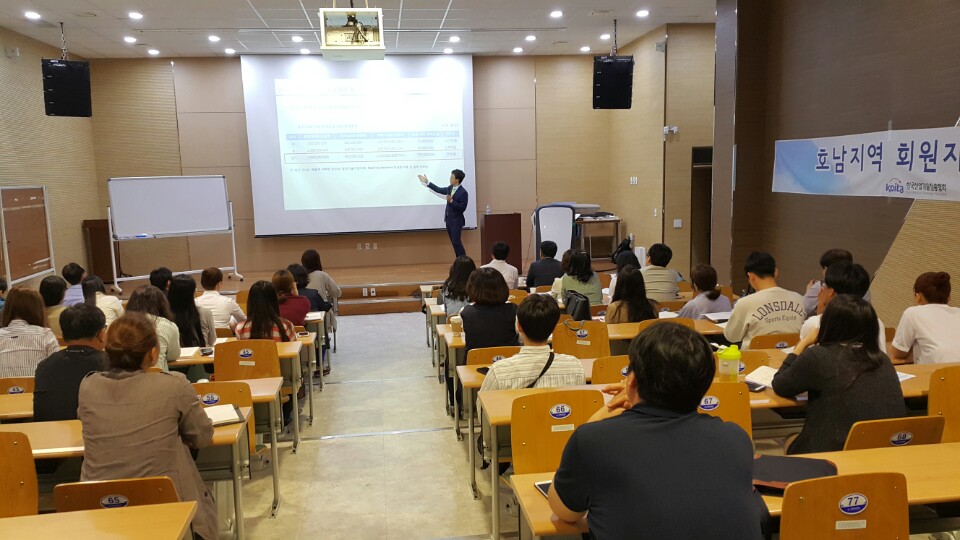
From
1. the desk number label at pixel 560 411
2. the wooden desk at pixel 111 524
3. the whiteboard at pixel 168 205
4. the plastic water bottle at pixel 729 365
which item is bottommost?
the wooden desk at pixel 111 524

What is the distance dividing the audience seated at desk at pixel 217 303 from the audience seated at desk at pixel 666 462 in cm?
430

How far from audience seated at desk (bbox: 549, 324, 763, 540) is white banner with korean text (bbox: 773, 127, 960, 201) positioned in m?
4.13

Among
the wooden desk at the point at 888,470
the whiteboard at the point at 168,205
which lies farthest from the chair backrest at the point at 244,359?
the whiteboard at the point at 168,205

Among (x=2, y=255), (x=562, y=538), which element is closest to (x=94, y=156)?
(x=2, y=255)

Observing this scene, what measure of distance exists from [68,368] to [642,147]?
351 inches

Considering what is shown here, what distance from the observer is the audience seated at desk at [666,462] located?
61.6 inches

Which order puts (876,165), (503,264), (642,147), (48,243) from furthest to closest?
(642,147)
(48,243)
(503,264)
(876,165)

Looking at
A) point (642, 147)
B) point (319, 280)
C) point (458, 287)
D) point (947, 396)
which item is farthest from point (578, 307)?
point (642, 147)

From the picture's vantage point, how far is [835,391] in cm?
262

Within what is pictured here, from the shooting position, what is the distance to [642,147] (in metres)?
10.5

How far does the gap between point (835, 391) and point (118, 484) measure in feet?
8.53

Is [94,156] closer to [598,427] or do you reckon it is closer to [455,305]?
[455,305]

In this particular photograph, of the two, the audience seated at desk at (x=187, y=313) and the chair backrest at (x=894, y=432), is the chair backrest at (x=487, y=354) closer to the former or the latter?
the chair backrest at (x=894, y=432)

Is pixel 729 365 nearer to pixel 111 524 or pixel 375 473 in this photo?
pixel 375 473
